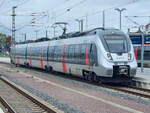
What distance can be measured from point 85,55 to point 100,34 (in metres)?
1.82

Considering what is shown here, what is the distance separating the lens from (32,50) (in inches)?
1339

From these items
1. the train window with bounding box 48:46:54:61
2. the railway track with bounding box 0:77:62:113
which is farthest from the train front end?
the train window with bounding box 48:46:54:61

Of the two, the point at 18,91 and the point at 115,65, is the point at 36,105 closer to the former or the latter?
the point at 18,91

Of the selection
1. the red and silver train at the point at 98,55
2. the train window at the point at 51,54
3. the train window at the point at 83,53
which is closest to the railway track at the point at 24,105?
the red and silver train at the point at 98,55

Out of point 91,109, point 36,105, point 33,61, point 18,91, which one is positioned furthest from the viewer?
point 33,61

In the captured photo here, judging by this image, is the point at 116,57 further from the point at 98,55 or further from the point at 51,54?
the point at 51,54

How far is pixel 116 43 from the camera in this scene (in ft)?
55.5

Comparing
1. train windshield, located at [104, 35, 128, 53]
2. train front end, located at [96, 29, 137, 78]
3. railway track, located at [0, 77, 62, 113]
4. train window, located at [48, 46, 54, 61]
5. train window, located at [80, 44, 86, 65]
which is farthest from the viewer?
train window, located at [48, 46, 54, 61]

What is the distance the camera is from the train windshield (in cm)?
1667

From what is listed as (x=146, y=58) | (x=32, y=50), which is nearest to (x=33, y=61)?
(x=32, y=50)

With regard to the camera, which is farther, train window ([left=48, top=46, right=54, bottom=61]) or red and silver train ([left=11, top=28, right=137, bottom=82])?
train window ([left=48, top=46, right=54, bottom=61])

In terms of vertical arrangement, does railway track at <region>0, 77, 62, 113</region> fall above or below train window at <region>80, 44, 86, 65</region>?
below

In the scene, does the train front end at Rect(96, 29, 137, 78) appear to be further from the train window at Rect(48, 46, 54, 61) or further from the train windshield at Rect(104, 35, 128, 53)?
the train window at Rect(48, 46, 54, 61)

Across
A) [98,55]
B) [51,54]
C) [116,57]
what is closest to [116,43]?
[116,57]
